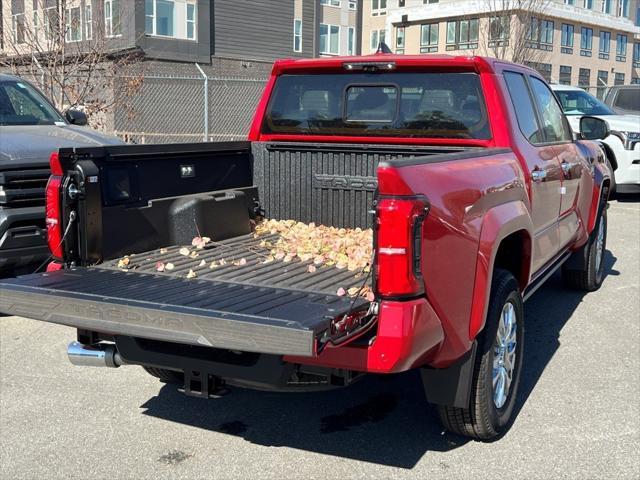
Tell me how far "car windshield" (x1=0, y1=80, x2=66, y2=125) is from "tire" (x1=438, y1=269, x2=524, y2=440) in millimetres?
5318

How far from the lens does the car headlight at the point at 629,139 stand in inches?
513

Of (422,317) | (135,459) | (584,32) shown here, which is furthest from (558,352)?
(584,32)

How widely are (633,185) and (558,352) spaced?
874 centimetres

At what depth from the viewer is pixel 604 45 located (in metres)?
62.0

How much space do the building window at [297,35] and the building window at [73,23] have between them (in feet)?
68.1

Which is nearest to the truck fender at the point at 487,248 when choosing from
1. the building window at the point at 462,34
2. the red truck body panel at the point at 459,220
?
the red truck body panel at the point at 459,220

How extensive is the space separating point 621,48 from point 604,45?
2.67m

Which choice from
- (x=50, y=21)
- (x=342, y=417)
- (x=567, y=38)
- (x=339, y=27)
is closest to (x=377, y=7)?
(x=567, y=38)

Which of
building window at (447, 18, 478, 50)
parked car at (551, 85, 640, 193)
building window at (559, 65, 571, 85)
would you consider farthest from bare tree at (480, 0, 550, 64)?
building window at (559, 65, 571, 85)

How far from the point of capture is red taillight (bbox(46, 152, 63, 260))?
3.99 m

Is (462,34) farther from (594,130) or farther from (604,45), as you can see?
(594,130)

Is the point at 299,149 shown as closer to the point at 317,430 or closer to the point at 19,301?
the point at 317,430

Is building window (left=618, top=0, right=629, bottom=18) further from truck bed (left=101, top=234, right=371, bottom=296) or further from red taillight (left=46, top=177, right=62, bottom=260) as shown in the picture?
red taillight (left=46, top=177, right=62, bottom=260)

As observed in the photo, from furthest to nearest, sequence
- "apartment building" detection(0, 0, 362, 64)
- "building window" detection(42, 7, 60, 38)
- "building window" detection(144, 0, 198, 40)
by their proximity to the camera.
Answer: "building window" detection(144, 0, 198, 40)
"apartment building" detection(0, 0, 362, 64)
"building window" detection(42, 7, 60, 38)
